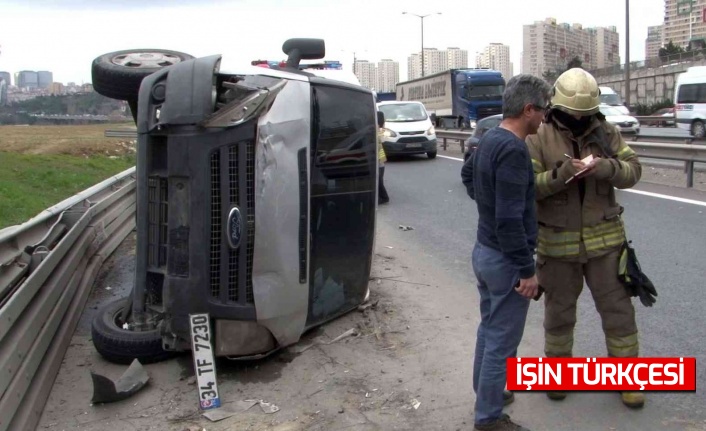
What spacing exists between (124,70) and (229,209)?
6.47ft

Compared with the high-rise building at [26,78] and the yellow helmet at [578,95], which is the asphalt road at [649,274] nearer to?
the yellow helmet at [578,95]

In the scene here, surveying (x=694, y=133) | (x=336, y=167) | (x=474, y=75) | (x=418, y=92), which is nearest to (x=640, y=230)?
(x=336, y=167)

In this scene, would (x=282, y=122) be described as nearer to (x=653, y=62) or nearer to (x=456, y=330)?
(x=456, y=330)

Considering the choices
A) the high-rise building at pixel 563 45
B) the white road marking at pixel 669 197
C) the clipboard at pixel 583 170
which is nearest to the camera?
the clipboard at pixel 583 170

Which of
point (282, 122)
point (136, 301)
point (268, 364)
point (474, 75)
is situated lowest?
point (268, 364)

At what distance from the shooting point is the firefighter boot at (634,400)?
13.2 feet

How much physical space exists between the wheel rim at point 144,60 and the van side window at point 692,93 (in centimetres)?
2530

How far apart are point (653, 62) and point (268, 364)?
61121 mm

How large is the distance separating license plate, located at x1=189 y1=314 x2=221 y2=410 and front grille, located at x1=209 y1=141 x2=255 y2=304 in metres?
0.19

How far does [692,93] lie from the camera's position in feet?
90.8

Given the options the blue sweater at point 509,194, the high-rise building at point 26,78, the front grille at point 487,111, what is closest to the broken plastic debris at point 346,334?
the blue sweater at point 509,194

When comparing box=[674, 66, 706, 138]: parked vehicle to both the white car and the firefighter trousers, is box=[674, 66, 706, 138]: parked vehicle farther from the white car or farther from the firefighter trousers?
the firefighter trousers

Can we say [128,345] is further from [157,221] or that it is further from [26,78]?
[26,78]

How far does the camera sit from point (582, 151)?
4133mm
